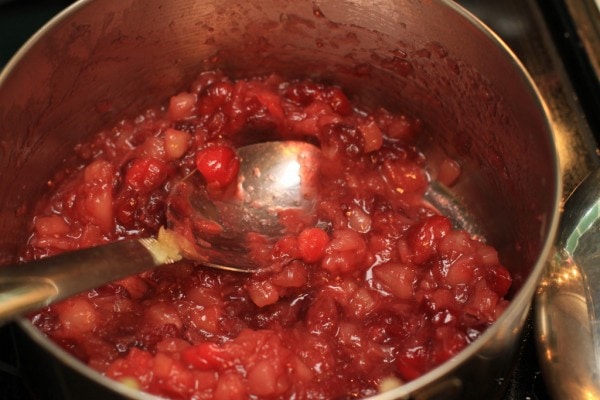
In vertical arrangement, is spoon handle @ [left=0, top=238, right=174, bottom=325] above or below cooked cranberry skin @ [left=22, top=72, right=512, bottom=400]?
above

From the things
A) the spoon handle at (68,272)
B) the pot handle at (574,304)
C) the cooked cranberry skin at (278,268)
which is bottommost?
the pot handle at (574,304)

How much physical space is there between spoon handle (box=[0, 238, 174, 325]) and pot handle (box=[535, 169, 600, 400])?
2.44 feet

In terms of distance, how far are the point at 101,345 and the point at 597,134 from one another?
1202 mm

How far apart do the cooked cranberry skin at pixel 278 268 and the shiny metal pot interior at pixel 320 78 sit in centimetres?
5

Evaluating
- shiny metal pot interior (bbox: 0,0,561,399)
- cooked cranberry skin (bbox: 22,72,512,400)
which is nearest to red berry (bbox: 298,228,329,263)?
cooked cranberry skin (bbox: 22,72,512,400)

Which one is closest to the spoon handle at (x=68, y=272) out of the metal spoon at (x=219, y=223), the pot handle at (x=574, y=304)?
the metal spoon at (x=219, y=223)

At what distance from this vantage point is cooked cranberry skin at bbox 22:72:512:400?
4.20 feet

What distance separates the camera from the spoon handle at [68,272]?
40.6 inches

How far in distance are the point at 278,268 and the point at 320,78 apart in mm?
568

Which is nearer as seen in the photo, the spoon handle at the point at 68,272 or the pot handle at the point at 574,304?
the spoon handle at the point at 68,272

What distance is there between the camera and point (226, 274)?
4.97 feet

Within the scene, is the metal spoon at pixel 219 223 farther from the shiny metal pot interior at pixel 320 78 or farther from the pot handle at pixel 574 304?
the pot handle at pixel 574 304

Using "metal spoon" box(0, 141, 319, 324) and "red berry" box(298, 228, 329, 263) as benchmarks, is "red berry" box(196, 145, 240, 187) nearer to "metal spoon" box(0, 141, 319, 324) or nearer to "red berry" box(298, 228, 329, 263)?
"metal spoon" box(0, 141, 319, 324)

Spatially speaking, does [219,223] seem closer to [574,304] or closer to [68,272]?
[68,272]
